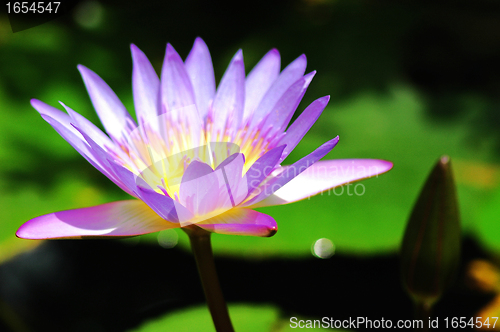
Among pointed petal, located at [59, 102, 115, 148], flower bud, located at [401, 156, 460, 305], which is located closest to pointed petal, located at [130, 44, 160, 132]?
pointed petal, located at [59, 102, 115, 148]

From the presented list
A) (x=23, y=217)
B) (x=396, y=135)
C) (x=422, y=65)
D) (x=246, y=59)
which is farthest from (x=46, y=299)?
(x=422, y=65)

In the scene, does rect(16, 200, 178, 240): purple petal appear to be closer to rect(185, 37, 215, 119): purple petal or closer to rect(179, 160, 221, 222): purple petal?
rect(179, 160, 221, 222): purple petal

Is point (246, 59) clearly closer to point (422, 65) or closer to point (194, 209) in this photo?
point (422, 65)

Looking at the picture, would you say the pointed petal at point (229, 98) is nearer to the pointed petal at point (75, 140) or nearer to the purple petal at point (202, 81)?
the purple petal at point (202, 81)

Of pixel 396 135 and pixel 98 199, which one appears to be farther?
pixel 396 135

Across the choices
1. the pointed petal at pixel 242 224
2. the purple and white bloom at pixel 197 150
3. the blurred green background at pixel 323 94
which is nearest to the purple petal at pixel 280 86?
the purple and white bloom at pixel 197 150

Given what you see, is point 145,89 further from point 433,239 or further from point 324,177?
point 433,239
